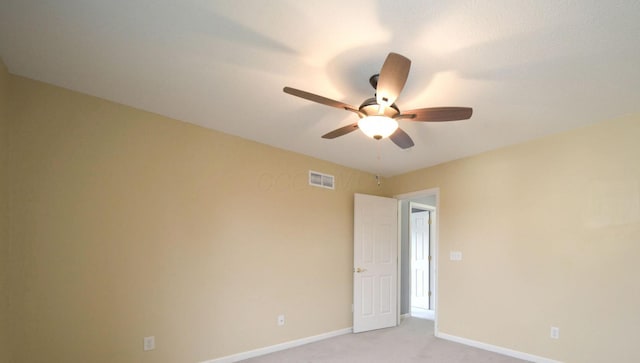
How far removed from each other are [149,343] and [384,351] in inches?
102

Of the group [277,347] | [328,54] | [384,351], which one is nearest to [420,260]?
[384,351]

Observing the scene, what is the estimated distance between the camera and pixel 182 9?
181 centimetres

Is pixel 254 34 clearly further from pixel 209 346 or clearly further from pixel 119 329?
pixel 209 346

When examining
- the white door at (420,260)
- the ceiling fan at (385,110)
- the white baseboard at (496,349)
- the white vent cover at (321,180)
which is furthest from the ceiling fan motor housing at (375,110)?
the white door at (420,260)

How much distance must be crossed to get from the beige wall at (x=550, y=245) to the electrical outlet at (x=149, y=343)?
11.6 ft

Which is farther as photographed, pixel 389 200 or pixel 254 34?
pixel 389 200

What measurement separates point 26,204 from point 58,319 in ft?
3.08

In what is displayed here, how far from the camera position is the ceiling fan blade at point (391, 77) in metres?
1.76

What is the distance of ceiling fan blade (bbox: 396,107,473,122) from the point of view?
85.7 inches

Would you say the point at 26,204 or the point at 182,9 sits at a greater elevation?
the point at 182,9

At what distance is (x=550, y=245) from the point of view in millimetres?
3607

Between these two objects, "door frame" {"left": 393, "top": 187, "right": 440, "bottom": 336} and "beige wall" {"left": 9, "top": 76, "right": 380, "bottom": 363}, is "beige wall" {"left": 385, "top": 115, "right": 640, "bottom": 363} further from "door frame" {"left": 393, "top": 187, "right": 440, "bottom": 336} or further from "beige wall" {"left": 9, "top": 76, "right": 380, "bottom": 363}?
"beige wall" {"left": 9, "top": 76, "right": 380, "bottom": 363}

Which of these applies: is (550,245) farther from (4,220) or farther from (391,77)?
(4,220)

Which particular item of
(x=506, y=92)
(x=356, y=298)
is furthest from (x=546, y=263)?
(x=356, y=298)
